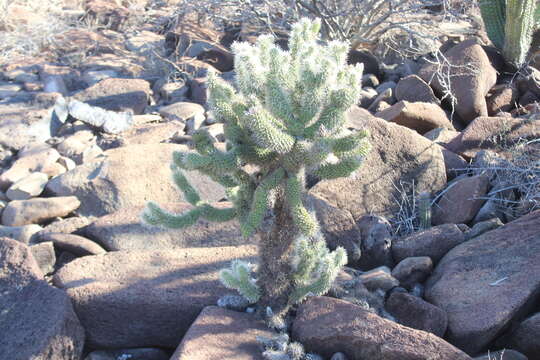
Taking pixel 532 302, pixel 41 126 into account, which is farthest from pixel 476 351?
pixel 41 126

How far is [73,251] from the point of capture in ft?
13.1

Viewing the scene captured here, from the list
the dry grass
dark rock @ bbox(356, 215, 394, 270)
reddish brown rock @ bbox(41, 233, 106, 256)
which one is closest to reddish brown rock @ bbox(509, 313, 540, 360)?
dark rock @ bbox(356, 215, 394, 270)

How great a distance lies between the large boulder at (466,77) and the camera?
19.8 ft

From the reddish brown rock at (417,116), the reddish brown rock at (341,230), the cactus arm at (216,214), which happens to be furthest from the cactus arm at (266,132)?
the reddish brown rock at (417,116)

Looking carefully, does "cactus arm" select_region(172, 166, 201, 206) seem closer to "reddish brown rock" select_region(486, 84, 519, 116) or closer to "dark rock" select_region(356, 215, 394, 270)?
"dark rock" select_region(356, 215, 394, 270)

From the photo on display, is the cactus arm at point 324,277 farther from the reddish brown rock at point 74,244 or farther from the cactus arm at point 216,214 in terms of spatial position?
the reddish brown rock at point 74,244

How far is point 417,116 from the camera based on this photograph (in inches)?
219

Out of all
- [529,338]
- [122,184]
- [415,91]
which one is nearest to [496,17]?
[415,91]

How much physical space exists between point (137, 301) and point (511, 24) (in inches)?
213

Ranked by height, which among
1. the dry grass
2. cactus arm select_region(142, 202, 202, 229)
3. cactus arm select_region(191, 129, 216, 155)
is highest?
cactus arm select_region(191, 129, 216, 155)

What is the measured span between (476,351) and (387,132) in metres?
2.03

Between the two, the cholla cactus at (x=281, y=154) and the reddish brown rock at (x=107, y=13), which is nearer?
the cholla cactus at (x=281, y=154)

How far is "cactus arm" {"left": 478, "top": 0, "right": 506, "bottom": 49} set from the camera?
23.2 ft

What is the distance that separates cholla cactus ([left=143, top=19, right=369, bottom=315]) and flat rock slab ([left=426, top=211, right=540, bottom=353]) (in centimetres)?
77
